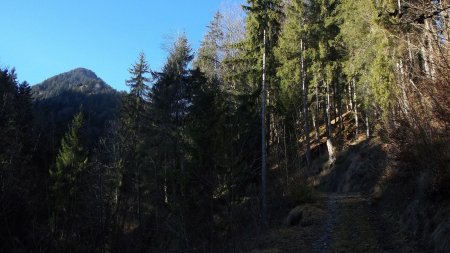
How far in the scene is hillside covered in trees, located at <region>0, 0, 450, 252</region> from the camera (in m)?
8.93

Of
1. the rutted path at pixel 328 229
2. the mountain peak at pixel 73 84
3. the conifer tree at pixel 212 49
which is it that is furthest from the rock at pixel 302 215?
the mountain peak at pixel 73 84

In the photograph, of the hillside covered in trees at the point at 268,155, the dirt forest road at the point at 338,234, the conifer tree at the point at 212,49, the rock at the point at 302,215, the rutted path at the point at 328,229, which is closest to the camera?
the hillside covered in trees at the point at 268,155

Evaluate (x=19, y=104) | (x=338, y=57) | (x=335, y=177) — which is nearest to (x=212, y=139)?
(x=335, y=177)

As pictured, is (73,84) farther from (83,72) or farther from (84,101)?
(83,72)

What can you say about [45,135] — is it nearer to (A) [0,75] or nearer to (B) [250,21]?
(A) [0,75]

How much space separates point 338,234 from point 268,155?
9754 millimetres

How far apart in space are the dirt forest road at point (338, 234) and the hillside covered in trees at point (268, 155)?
0.26 ft

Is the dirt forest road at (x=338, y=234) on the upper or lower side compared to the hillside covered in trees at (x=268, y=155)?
lower

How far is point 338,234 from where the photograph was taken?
11.8 m

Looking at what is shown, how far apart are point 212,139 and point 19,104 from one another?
28.0 metres

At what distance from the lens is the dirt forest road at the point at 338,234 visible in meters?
10.1

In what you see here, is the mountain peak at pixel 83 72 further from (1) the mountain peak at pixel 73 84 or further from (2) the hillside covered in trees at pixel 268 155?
(2) the hillside covered in trees at pixel 268 155

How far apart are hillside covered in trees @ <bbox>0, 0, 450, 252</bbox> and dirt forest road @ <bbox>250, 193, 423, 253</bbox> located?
0.08 m

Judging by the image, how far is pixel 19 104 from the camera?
3878cm
